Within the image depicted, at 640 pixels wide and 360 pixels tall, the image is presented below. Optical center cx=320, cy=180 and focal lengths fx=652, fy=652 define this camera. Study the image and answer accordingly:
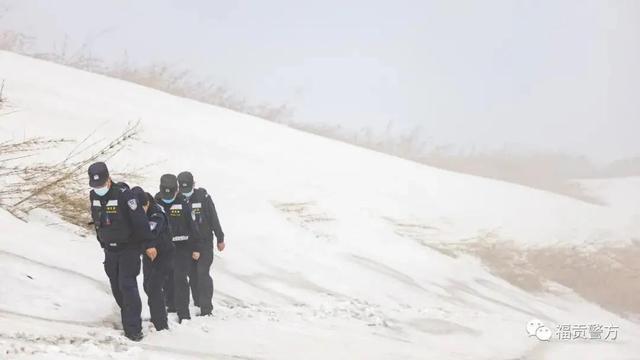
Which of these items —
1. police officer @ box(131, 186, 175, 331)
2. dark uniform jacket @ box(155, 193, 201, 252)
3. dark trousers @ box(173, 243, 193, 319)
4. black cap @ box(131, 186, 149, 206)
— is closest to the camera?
black cap @ box(131, 186, 149, 206)

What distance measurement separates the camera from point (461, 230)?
11461 millimetres

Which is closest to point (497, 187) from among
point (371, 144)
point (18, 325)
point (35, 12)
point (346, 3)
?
point (371, 144)

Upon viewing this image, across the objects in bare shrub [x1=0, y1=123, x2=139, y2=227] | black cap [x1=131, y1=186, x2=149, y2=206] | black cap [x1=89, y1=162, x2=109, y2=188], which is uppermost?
black cap [x1=89, y1=162, x2=109, y2=188]

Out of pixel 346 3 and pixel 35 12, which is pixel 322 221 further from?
pixel 346 3

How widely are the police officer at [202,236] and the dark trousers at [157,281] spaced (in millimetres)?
733

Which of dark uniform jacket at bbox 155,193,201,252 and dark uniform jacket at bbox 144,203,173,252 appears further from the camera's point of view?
dark uniform jacket at bbox 155,193,201,252

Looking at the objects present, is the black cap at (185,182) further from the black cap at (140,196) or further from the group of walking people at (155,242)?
the black cap at (140,196)

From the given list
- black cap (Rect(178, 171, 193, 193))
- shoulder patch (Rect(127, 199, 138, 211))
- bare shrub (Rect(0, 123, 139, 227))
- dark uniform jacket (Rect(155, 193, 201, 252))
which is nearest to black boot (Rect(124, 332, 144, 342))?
shoulder patch (Rect(127, 199, 138, 211))

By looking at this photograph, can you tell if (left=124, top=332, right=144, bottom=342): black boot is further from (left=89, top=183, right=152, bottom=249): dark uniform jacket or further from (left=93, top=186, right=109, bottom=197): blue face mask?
(left=93, top=186, right=109, bottom=197): blue face mask

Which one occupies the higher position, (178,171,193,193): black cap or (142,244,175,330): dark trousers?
(178,171,193,193): black cap

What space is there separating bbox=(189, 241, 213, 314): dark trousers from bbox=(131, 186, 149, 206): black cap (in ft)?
4.69

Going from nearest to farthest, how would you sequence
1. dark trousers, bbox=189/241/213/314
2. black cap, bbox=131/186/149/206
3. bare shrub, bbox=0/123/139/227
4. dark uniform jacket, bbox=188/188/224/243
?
1. black cap, bbox=131/186/149/206
2. dark trousers, bbox=189/241/213/314
3. dark uniform jacket, bbox=188/188/224/243
4. bare shrub, bbox=0/123/139/227

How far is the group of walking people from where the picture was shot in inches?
173

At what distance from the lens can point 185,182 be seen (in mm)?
5887
